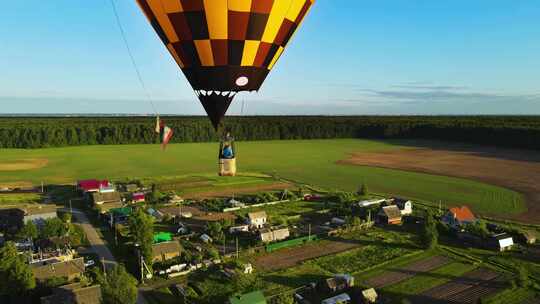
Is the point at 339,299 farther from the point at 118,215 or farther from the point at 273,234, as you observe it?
the point at 118,215

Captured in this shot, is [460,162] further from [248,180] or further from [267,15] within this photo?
[267,15]

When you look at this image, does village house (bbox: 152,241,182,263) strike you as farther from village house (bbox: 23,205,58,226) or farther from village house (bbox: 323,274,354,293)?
village house (bbox: 23,205,58,226)

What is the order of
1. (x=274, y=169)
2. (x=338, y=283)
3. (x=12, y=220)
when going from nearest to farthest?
(x=338, y=283), (x=12, y=220), (x=274, y=169)

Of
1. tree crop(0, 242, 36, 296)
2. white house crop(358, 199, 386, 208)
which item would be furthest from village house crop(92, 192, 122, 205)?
white house crop(358, 199, 386, 208)

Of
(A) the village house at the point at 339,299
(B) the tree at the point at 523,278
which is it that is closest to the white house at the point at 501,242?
(B) the tree at the point at 523,278

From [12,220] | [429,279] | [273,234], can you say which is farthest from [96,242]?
[429,279]

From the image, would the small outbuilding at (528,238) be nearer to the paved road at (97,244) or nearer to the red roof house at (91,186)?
the paved road at (97,244)
